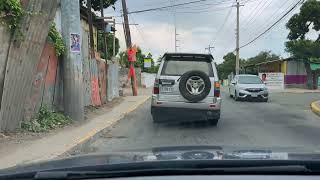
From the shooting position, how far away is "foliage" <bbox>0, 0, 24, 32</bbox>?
1348 cm

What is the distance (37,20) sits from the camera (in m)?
14.7

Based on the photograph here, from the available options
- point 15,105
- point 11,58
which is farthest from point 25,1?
point 15,105

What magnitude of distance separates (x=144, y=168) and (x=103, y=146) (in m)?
10.2

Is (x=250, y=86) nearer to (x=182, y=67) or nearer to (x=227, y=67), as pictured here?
(x=182, y=67)

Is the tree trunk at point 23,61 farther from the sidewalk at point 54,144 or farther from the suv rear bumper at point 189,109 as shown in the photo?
the suv rear bumper at point 189,109

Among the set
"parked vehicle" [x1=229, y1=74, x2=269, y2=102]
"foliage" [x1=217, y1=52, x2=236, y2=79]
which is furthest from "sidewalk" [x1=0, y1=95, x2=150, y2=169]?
"foliage" [x1=217, y1=52, x2=236, y2=79]

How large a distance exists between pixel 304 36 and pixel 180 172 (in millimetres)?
55476

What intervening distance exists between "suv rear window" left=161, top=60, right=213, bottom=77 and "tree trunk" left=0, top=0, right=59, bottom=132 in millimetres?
3386

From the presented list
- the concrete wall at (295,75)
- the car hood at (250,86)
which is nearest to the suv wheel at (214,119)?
the car hood at (250,86)

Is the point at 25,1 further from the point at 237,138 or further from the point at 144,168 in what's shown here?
the point at 144,168

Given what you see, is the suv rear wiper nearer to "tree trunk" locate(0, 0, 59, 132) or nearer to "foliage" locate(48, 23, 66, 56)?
"tree trunk" locate(0, 0, 59, 132)

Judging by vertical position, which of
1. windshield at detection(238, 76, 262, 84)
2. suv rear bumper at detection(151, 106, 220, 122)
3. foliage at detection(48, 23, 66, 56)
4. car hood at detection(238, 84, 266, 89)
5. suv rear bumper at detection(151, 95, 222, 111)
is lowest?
suv rear bumper at detection(151, 106, 220, 122)

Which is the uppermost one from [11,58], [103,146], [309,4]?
[309,4]

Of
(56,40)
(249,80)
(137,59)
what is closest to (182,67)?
(56,40)
